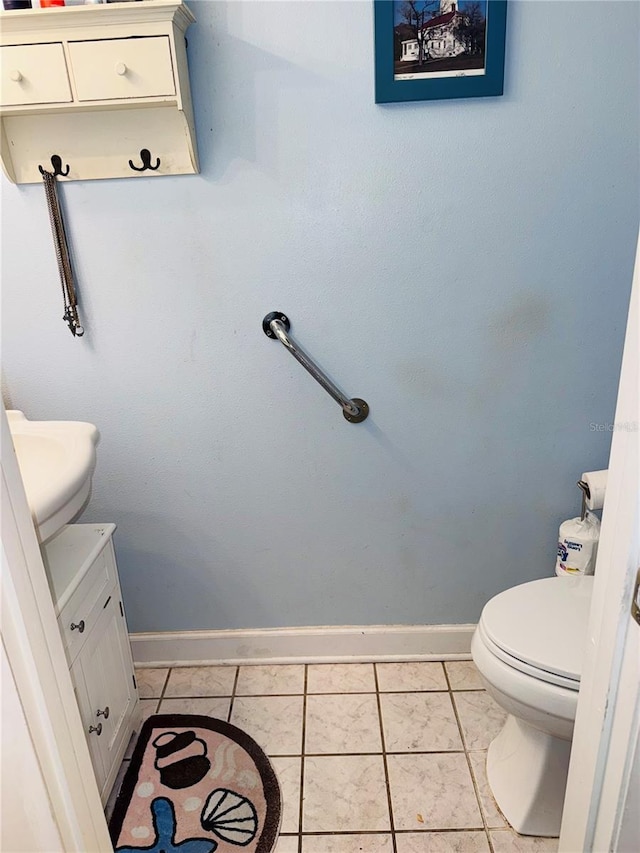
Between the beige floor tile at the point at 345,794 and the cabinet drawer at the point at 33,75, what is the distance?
1693 mm

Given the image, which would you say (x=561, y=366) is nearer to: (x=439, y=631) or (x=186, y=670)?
(x=439, y=631)

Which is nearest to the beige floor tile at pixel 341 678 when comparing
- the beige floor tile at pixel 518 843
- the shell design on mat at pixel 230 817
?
the shell design on mat at pixel 230 817

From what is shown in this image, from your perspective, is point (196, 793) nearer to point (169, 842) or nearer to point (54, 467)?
point (169, 842)

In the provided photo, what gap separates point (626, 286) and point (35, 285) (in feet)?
4.89

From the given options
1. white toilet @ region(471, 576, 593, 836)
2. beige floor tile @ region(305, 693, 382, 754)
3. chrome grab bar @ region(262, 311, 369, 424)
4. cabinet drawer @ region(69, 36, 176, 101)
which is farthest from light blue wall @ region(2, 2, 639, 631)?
white toilet @ region(471, 576, 593, 836)

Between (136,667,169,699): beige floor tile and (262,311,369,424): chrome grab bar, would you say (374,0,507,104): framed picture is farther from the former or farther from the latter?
(136,667,169,699): beige floor tile

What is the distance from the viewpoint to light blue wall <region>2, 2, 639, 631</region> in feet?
4.56

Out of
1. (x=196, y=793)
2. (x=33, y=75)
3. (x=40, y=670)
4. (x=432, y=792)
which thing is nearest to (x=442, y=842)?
(x=432, y=792)

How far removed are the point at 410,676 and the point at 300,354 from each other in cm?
104

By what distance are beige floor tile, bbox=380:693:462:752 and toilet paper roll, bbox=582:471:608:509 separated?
2.31 ft

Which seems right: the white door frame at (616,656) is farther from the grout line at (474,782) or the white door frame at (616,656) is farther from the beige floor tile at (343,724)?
the beige floor tile at (343,724)

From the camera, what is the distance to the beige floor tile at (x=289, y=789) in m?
1.44

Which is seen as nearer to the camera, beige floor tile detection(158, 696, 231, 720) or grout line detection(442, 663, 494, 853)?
grout line detection(442, 663, 494, 853)

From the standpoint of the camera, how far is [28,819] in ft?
2.71
